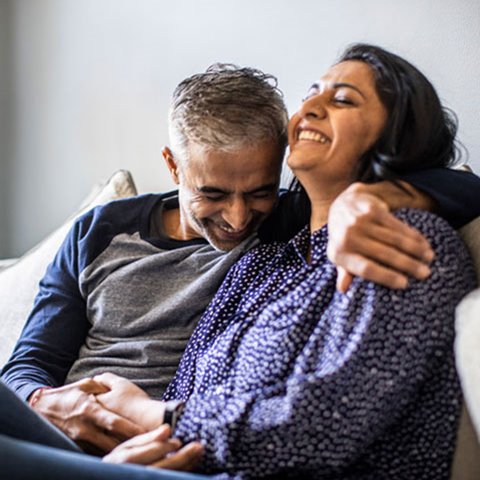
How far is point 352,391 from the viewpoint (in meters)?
1.11

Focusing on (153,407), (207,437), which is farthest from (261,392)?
(153,407)

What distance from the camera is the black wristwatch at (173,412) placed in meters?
1.27

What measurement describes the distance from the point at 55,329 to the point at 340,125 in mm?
690

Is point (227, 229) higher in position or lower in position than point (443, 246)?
lower

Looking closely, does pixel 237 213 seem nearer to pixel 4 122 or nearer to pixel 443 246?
pixel 443 246

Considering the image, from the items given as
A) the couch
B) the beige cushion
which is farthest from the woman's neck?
the beige cushion

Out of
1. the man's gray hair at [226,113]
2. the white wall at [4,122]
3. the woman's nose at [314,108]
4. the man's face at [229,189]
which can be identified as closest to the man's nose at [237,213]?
the man's face at [229,189]

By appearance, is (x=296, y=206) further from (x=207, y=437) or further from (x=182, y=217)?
(x=207, y=437)

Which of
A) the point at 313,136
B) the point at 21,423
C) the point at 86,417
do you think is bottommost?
the point at 86,417

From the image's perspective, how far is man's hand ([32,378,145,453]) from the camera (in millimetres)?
1348

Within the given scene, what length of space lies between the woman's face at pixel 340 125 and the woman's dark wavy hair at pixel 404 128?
0.02 m

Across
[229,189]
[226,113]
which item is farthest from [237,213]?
[226,113]

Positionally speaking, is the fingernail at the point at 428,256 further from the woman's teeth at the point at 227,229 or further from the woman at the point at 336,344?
the woman's teeth at the point at 227,229

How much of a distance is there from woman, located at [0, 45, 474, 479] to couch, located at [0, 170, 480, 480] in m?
0.03
